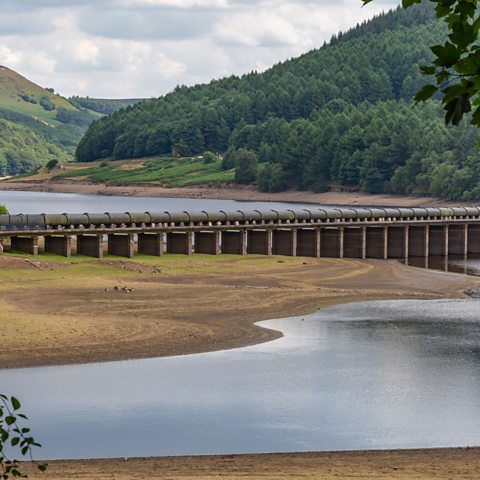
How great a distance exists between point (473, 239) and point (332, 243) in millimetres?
24709

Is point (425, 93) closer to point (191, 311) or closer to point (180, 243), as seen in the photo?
point (191, 311)

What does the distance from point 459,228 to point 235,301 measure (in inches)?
2324

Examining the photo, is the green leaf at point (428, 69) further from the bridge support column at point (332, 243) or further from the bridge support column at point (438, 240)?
the bridge support column at point (438, 240)

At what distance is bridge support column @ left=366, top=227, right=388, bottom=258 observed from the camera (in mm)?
112625

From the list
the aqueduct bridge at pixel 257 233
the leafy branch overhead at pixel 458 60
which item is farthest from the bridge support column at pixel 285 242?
the leafy branch overhead at pixel 458 60

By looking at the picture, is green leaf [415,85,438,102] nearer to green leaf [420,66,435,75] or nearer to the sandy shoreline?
green leaf [420,66,435,75]

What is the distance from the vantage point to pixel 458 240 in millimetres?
124000

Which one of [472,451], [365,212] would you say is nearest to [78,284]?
[472,451]

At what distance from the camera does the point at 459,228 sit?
124188mm

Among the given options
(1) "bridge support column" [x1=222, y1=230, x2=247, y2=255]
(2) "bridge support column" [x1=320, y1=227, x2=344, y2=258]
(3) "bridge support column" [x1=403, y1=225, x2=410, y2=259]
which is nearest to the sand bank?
(1) "bridge support column" [x1=222, y1=230, x2=247, y2=255]

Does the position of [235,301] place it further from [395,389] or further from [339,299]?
[395,389]

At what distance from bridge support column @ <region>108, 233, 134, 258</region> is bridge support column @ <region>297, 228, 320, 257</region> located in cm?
2021

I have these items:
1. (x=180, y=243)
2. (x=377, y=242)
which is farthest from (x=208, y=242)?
(x=377, y=242)

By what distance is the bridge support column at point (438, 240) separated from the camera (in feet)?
396
